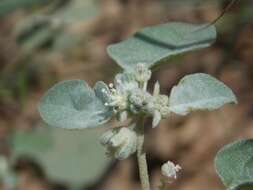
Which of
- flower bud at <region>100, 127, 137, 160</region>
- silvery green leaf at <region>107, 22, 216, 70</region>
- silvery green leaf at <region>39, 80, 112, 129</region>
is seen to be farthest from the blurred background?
flower bud at <region>100, 127, 137, 160</region>

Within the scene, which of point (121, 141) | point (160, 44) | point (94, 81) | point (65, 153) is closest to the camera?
point (121, 141)

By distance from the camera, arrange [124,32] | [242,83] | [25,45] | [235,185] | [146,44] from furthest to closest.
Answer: [124,32]
[242,83]
[25,45]
[146,44]
[235,185]

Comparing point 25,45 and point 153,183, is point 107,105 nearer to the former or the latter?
point 25,45

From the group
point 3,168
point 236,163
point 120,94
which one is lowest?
point 3,168

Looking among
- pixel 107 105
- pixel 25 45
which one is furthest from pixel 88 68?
pixel 107 105

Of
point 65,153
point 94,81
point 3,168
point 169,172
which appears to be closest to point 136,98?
point 169,172

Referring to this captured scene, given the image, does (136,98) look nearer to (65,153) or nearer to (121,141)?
(121,141)
